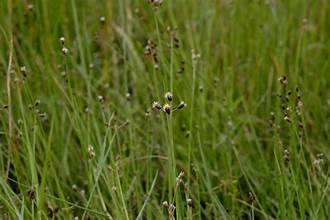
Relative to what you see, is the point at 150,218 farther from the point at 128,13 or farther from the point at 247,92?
the point at 128,13

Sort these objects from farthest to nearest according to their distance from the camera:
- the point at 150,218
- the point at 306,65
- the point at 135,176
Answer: the point at 306,65
the point at 135,176
the point at 150,218

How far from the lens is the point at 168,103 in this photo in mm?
2240

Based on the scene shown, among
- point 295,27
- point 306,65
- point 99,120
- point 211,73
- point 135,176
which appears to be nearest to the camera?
point 135,176

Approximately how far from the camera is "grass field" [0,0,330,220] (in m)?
2.08

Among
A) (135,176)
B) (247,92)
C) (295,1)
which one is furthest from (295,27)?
(135,176)

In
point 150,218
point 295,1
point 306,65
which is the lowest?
point 150,218

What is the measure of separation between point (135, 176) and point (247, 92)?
0.81 meters

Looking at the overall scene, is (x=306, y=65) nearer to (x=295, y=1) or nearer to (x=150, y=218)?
(x=295, y=1)

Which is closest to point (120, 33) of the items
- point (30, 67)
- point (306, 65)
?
point (30, 67)

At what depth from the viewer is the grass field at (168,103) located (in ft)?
6.81

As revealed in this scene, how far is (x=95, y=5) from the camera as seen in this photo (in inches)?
124

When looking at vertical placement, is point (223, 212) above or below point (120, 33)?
below

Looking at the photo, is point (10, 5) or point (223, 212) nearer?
point (223, 212)

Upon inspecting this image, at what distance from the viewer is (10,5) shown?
2.81 meters
